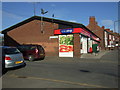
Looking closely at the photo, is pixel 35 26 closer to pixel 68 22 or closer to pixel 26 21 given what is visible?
pixel 26 21

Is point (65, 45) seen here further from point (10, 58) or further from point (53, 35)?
point (10, 58)

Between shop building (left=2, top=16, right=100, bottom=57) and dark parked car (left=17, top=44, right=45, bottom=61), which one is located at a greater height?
shop building (left=2, top=16, right=100, bottom=57)

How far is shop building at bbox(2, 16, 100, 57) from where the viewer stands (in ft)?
55.5

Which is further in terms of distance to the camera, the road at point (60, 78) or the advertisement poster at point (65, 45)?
the advertisement poster at point (65, 45)

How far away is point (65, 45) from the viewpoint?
17688 mm

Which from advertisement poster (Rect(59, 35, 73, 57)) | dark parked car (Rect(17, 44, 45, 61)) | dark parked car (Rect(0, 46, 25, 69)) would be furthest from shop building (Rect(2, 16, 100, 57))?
dark parked car (Rect(0, 46, 25, 69))

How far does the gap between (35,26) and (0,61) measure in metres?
14.5

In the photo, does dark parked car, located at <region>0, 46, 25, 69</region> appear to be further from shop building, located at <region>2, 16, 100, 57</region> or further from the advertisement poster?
shop building, located at <region>2, 16, 100, 57</region>

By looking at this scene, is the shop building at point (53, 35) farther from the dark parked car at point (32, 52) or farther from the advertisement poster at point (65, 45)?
the dark parked car at point (32, 52)

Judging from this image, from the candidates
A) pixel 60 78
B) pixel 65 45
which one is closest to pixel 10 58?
pixel 60 78

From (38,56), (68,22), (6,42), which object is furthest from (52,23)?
(6,42)

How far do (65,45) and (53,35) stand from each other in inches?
105

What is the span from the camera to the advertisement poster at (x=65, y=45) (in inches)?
679

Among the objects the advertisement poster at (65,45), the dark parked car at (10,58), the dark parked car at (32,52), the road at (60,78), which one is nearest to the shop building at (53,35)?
the advertisement poster at (65,45)
